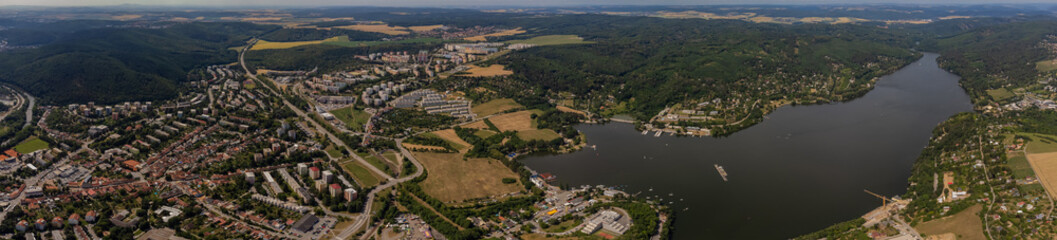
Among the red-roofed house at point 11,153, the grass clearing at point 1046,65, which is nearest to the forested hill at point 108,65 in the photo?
the red-roofed house at point 11,153

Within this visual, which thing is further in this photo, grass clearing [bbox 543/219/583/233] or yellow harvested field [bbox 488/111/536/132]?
yellow harvested field [bbox 488/111/536/132]

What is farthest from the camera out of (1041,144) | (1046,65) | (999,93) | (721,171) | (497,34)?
(497,34)

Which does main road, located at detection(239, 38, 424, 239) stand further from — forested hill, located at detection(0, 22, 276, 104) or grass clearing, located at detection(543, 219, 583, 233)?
forested hill, located at detection(0, 22, 276, 104)

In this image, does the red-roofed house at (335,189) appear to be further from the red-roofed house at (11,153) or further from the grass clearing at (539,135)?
the red-roofed house at (11,153)

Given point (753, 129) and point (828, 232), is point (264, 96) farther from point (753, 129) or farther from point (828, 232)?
point (828, 232)

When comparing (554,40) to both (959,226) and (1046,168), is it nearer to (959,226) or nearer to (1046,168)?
(1046,168)

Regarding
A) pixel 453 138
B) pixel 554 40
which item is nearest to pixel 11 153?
pixel 453 138

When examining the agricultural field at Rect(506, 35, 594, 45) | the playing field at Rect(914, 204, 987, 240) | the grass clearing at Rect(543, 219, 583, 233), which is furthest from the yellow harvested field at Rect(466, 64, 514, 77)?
the playing field at Rect(914, 204, 987, 240)
